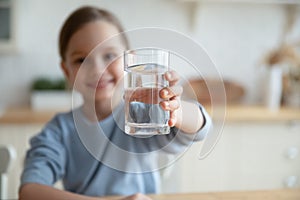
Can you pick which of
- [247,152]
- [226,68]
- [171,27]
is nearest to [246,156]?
[247,152]

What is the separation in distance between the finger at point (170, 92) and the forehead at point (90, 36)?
0.67 feet

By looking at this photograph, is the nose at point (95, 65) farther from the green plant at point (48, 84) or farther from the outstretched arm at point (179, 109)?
the green plant at point (48, 84)

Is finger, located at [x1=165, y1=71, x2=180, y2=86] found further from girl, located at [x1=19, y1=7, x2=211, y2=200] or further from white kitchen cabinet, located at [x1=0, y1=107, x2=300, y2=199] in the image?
white kitchen cabinet, located at [x1=0, y1=107, x2=300, y2=199]

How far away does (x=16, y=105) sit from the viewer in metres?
1.97

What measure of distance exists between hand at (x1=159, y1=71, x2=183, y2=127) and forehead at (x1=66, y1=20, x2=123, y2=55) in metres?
0.21

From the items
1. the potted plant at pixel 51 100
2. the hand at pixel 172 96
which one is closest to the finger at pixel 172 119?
the hand at pixel 172 96

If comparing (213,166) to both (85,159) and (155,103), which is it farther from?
(155,103)

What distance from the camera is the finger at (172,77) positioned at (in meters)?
0.46

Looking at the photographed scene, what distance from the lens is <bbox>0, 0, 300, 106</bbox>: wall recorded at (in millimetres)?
1950

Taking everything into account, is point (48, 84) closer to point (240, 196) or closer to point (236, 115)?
point (236, 115)

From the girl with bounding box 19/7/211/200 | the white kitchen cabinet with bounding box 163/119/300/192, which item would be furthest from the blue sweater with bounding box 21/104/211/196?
the white kitchen cabinet with bounding box 163/119/300/192

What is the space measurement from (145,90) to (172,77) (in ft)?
0.12

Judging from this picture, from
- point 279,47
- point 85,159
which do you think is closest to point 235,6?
point 279,47

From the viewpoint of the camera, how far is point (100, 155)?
1.77 ft
